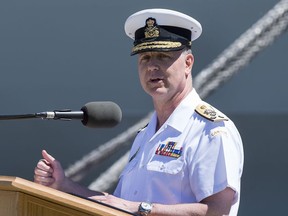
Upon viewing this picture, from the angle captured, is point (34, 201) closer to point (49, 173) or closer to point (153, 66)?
point (49, 173)

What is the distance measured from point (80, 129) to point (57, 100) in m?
0.16

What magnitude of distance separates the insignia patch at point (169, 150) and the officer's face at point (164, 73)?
13 cm

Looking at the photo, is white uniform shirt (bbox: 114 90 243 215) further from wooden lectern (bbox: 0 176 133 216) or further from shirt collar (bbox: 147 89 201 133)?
wooden lectern (bbox: 0 176 133 216)

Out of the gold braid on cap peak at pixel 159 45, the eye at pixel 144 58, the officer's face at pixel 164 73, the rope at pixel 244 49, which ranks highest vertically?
the rope at pixel 244 49

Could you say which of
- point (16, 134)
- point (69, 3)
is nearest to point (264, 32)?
point (69, 3)

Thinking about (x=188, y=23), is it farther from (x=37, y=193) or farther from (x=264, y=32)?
(x=264, y=32)

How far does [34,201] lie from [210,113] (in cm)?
70

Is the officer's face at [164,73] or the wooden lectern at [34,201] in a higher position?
the officer's face at [164,73]

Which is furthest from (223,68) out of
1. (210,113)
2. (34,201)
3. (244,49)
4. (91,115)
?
(34,201)

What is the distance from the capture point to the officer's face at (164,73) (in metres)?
2.37

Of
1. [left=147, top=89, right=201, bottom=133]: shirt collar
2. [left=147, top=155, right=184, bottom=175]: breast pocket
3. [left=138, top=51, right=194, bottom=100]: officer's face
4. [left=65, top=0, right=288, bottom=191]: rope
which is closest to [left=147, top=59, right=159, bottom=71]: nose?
[left=138, top=51, right=194, bottom=100]: officer's face

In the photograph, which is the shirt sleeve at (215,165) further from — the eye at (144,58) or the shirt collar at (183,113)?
the eye at (144,58)

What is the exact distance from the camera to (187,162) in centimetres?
227

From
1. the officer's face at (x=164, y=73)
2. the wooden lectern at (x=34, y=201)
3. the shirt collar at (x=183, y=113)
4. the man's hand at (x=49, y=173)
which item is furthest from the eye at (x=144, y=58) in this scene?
the wooden lectern at (x=34, y=201)
